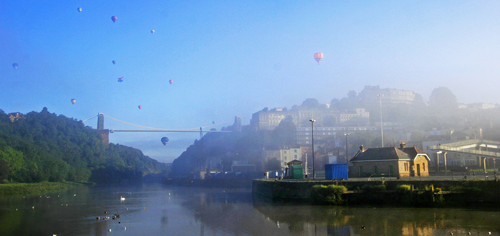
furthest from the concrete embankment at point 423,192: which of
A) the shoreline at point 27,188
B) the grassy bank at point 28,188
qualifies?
the grassy bank at point 28,188

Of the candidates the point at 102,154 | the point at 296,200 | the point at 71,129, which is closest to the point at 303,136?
the point at 102,154

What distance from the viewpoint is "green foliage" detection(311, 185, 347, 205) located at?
31.4 m

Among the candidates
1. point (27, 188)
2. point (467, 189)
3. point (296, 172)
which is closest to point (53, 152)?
point (27, 188)

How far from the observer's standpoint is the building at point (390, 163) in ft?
125

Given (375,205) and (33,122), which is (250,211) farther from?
(33,122)

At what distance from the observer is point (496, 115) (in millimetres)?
135500

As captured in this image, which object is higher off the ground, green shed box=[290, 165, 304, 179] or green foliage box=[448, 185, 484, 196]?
green shed box=[290, 165, 304, 179]

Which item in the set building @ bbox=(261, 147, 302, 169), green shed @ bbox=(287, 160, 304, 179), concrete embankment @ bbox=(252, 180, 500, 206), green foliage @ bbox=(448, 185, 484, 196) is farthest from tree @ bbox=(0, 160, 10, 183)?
green foliage @ bbox=(448, 185, 484, 196)

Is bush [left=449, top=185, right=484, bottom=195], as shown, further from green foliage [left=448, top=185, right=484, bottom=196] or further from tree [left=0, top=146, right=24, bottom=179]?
tree [left=0, top=146, right=24, bottom=179]

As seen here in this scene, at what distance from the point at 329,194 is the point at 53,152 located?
92142mm

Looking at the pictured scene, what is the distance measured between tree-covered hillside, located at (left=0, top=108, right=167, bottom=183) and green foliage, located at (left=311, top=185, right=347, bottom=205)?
190ft

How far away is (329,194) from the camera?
31703mm

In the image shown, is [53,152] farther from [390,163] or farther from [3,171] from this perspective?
[390,163]

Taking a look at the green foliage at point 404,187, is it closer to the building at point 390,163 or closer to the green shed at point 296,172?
the building at point 390,163
